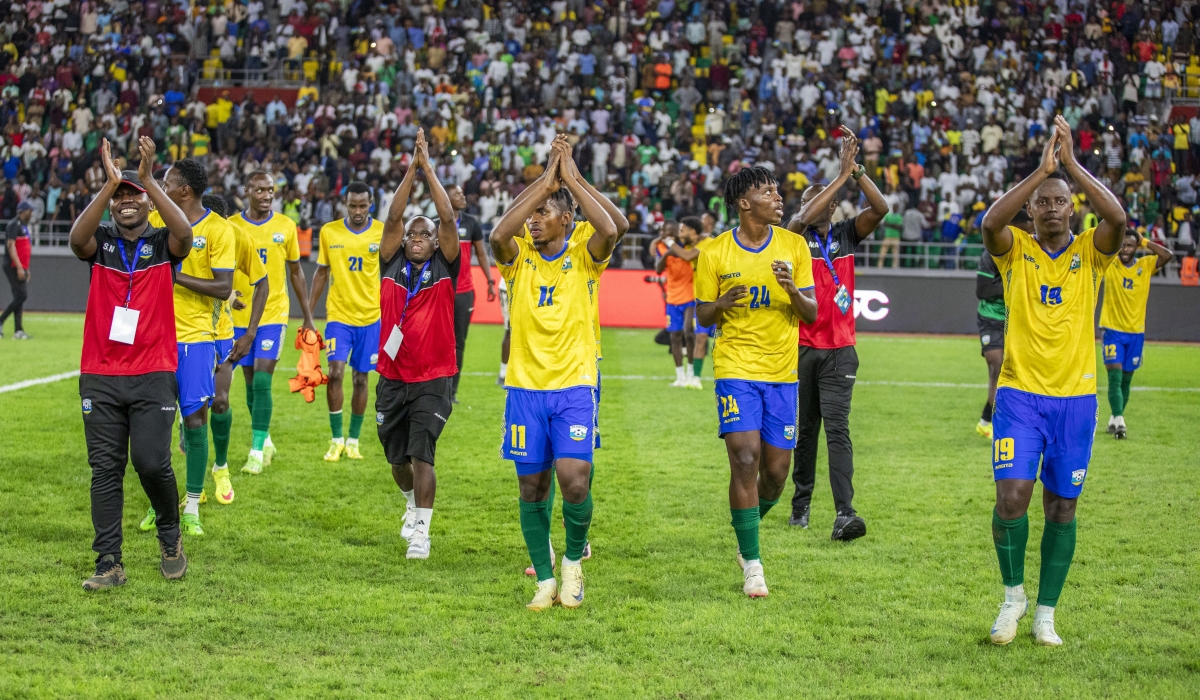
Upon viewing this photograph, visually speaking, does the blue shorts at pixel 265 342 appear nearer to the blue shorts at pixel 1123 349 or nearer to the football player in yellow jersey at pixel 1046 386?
the football player in yellow jersey at pixel 1046 386

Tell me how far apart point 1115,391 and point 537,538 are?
338 inches

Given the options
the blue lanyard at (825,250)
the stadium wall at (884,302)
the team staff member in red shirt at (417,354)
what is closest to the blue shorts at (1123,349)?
the blue lanyard at (825,250)

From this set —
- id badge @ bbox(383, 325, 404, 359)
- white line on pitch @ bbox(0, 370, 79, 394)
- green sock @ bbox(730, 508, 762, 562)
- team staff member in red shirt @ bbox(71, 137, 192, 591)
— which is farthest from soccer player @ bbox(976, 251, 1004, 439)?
white line on pitch @ bbox(0, 370, 79, 394)

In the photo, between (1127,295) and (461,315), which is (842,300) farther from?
(1127,295)

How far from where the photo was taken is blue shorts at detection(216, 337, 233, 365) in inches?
347

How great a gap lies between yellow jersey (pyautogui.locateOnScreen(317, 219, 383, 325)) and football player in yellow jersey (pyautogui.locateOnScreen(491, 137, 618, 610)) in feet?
13.2

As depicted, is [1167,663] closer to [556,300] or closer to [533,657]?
[533,657]

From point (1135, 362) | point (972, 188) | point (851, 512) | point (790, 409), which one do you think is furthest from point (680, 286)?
point (972, 188)

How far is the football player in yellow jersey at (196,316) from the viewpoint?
7508 millimetres

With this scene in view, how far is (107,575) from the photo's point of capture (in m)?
6.20

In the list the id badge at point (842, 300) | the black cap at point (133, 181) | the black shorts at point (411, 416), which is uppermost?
the black cap at point (133, 181)

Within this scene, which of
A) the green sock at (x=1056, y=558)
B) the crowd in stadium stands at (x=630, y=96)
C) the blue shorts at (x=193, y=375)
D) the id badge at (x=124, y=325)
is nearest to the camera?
the green sock at (x=1056, y=558)

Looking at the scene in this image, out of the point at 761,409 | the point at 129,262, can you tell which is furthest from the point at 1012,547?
the point at 129,262

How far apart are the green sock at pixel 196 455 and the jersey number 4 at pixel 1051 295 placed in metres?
5.27
